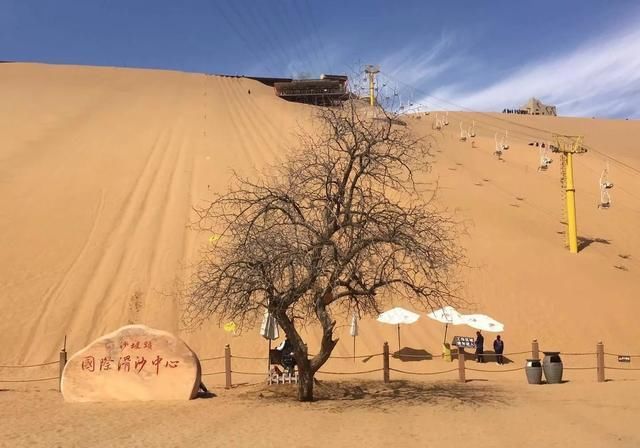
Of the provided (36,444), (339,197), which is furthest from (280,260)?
(36,444)

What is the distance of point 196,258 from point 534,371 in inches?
533

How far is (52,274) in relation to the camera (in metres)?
23.4

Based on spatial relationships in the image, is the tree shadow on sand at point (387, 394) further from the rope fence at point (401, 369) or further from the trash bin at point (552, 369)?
the trash bin at point (552, 369)

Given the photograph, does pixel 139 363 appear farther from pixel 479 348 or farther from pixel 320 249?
pixel 479 348

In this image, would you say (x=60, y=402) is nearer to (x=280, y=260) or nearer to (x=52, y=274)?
(x=280, y=260)

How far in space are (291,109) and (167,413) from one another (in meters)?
42.3

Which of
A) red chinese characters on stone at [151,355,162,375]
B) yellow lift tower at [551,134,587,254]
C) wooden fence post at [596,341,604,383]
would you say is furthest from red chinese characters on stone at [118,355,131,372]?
yellow lift tower at [551,134,587,254]

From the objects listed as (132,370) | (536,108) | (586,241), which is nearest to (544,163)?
(586,241)

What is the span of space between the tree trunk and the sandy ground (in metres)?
0.28

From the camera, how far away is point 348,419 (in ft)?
37.5

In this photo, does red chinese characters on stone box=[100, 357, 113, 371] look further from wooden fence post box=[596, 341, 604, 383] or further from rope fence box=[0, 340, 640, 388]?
wooden fence post box=[596, 341, 604, 383]

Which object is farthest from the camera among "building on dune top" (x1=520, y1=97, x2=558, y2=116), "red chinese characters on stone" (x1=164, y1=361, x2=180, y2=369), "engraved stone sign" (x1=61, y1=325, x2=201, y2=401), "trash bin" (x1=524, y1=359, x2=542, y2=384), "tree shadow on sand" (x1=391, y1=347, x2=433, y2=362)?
"building on dune top" (x1=520, y1=97, x2=558, y2=116)

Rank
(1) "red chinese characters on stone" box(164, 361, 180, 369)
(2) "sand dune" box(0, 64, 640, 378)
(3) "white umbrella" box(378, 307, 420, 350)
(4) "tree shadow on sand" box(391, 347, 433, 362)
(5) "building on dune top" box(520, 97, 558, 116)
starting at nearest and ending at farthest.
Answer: (1) "red chinese characters on stone" box(164, 361, 180, 369)
(3) "white umbrella" box(378, 307, 420, 350)
(4) "tree shadow on sand" box(391, 347, 433, 362)
(2) "sand dune" box(0, 64, 640, 378)
(5) "building on dune top" box(520, 97, 558, 116)

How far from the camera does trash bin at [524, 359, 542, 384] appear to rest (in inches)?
647
